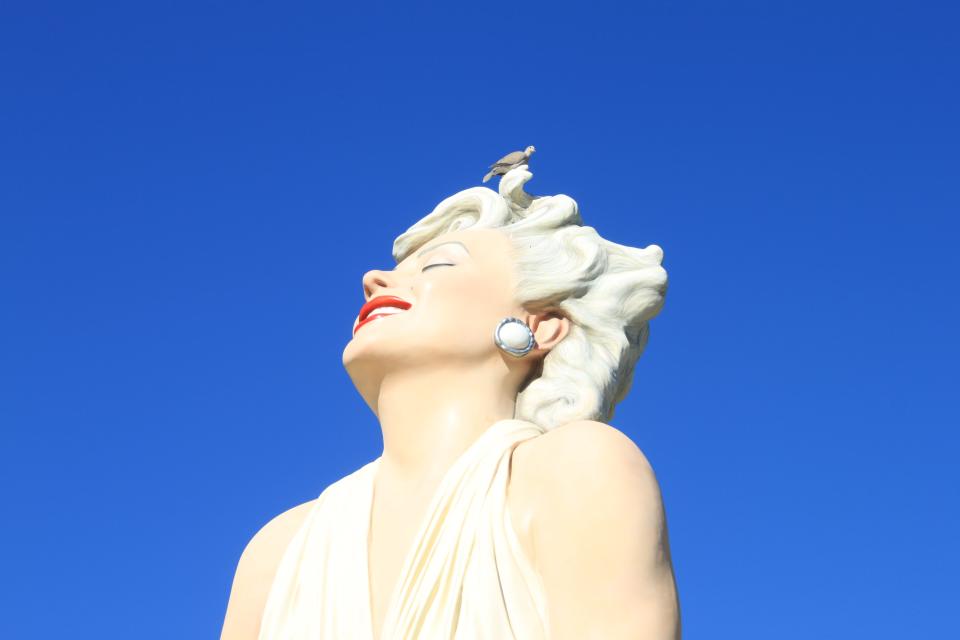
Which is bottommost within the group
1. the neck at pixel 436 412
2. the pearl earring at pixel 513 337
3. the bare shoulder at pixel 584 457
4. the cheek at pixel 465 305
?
the bare shoulder at pixel 584 457

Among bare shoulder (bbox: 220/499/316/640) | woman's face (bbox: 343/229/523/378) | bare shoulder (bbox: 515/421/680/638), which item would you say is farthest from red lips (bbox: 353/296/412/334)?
bare shoulder (bbox: 515/421/680/638)

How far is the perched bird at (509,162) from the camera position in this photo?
262 inches

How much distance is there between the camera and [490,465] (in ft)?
16.9

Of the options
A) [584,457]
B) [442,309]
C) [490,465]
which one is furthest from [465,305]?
[584,457]

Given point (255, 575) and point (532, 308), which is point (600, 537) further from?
point (255, 575)

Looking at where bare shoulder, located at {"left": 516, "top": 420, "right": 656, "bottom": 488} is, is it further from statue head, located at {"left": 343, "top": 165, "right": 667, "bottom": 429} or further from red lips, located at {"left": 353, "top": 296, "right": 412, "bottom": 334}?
red lips, located at {"left": 353, "top": 296, "right": 412, "bottom": 334}

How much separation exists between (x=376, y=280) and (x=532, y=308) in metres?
0.72

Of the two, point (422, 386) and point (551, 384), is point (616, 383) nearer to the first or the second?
point (551, 384)

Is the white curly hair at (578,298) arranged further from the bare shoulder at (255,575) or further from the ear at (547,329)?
the bare shoulder at (255,575)

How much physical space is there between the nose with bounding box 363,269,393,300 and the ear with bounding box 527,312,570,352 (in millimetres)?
662

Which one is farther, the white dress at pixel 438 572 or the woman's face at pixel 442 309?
the woman's face at pixel 442 309

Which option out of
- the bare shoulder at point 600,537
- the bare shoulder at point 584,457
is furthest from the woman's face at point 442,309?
the bare shoulder at point 600,537

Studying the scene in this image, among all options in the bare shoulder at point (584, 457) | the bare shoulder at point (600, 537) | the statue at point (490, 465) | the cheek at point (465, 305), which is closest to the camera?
the bare shoulder at point (600, 537)

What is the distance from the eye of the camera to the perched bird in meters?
6.66
